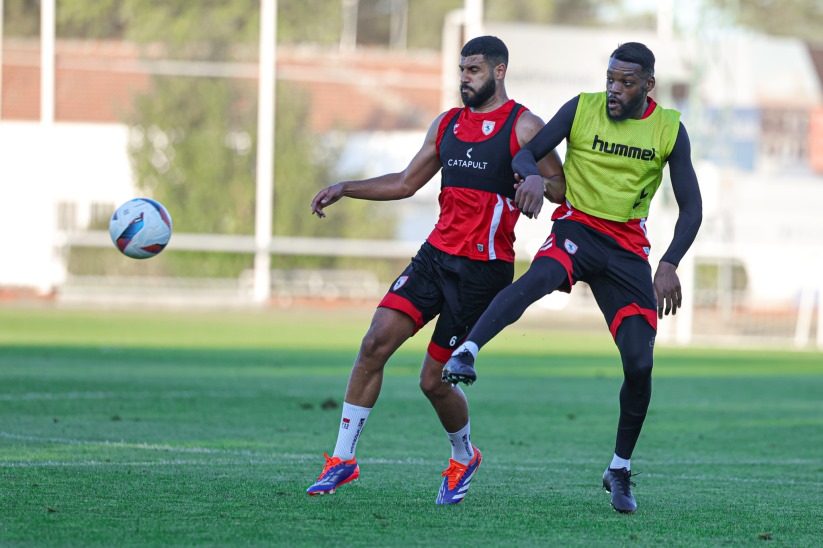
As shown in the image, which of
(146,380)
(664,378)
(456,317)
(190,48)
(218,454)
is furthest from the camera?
(190,48)

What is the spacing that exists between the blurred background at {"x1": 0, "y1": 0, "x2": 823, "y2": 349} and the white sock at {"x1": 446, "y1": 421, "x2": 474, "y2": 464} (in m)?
20.8

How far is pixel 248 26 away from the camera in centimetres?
3180

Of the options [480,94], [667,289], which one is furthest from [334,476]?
[480,94]

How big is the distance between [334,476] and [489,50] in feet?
7.70

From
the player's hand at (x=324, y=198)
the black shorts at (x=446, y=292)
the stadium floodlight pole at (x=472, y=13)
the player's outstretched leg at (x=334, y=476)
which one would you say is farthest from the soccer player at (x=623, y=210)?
the stadium floodlight pole at (x=472, y=13)

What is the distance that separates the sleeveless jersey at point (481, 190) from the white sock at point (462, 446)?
979mm

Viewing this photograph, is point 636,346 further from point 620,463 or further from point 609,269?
point 620,463

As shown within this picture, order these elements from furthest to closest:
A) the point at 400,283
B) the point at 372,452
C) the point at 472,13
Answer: the point at 472,13 < the point at 372,452 < the point at 400,283

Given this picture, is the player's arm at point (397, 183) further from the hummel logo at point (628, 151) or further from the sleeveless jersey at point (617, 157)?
the hummel logo at point (628, 151)

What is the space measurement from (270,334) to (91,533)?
1632cm

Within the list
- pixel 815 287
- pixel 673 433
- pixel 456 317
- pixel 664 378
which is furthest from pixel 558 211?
pixel 815 287

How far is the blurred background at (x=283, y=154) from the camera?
93.2 ft

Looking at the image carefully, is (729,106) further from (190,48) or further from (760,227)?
(190,48)

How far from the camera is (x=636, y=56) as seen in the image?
6441 mm
